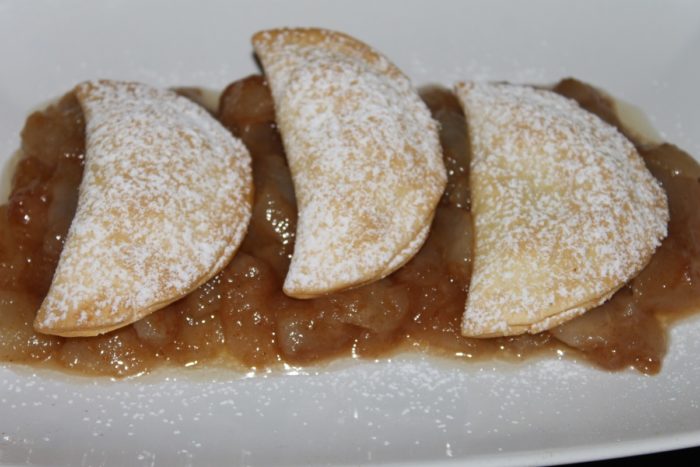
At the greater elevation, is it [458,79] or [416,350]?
[458,79]

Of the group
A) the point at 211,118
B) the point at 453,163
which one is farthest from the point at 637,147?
the point at 211,118

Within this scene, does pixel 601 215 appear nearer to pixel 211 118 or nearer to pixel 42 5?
pixel 211 118

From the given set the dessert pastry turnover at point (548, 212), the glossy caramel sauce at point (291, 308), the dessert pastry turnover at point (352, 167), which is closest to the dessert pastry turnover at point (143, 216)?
the glossy caramel sauce at point (291, 308)

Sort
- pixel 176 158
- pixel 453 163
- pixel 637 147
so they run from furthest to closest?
pixel 637 147 < pixel 453 163 < pixel 176 158

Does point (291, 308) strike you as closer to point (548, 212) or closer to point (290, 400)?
point (290, 400)

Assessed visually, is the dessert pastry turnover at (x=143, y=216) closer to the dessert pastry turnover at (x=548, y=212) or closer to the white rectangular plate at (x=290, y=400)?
the white rectangular plate at (x=290, y=400)

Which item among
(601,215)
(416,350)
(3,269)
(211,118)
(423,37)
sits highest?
(423,37)
